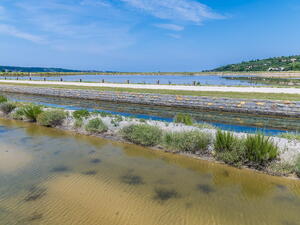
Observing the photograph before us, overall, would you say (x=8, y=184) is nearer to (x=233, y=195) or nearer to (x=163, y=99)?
(x=233, y=195)

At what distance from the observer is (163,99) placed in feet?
53.7

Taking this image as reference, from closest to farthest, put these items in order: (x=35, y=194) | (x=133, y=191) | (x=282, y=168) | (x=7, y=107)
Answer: (x=35, y=194) < (x=133, y=191) < (x=282, y=168) < (x=7, y=107)

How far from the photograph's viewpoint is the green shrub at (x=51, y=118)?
10.2 m

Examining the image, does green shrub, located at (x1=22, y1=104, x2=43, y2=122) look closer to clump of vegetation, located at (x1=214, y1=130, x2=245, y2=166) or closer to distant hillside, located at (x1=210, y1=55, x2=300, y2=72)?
clump of vegetation, located at (x1=214, y1=130, x2=245, y2=166)

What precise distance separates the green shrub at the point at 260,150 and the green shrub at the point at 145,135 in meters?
2.96

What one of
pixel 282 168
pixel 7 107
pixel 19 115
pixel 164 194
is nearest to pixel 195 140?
pixel 282 168

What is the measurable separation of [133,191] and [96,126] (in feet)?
16.0

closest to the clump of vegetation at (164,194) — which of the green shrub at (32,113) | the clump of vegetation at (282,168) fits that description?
the clump of vegetation at (282,168)

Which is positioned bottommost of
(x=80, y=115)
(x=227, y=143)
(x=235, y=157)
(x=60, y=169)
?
(x=60, y=169)

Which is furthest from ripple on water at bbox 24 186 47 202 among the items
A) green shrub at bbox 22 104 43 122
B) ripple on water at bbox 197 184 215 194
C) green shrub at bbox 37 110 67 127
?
green shrub at bbox 22 104 43 122

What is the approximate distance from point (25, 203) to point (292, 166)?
20.6 ft

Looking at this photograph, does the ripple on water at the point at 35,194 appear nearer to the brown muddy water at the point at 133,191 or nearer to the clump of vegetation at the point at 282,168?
the brown muddy water at the point at 133,191

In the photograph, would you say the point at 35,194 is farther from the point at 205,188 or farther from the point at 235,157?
the point at 235,157

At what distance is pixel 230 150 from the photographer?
244 inches
